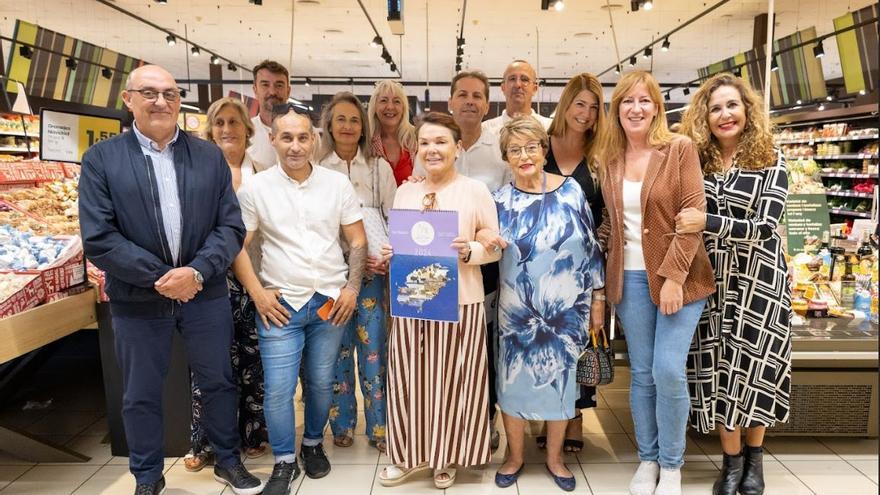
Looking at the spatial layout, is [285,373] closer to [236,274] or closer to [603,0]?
[236,274]

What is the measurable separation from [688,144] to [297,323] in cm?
183

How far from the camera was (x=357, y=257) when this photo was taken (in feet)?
8.77

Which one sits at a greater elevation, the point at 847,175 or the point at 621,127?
the point at 847,175

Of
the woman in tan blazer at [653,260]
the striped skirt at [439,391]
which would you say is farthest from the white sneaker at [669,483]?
the striped skirt at [439,391]

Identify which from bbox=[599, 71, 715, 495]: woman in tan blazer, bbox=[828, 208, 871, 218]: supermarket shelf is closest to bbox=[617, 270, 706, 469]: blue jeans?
bbox=[599, 71, 715, 495]: woman in tan blazer

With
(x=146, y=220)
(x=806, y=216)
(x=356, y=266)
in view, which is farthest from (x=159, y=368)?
(x=806, y=216)

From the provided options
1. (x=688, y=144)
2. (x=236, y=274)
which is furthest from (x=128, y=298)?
(x=688, y=144)

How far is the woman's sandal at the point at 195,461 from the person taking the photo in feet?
9.49

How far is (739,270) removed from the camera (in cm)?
248

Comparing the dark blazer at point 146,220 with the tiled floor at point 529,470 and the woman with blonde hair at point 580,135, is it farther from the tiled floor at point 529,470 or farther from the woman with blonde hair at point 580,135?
the woman with blonde hair at point 580,135

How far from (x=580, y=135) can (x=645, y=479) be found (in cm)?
163

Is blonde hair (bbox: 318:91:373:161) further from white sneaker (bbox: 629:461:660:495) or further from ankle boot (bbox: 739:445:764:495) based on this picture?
ankle boot (bbox: 739:445:764:495)

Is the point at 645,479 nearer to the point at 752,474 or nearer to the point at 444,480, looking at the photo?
the point at 752,474

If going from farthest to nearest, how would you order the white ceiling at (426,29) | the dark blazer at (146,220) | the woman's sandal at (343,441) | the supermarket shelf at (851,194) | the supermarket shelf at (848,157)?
1. the white ceiling at (426,29)
2. the supermarket shelf at (848,157)
3. the supermarket shelf at (851,194)
4. the woman's sandal at (343,441)
5. the dark blazer at (146,220)
